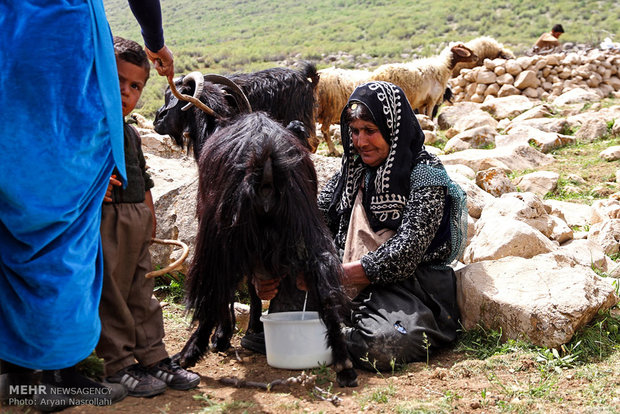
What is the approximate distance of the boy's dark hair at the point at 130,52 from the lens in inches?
105

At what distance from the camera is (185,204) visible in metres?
4.44

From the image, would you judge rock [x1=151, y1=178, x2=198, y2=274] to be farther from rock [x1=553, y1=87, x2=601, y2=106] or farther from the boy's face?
rock [x1=553, y1=87, x2=601, y2=106]

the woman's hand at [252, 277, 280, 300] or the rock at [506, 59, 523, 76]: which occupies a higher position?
the woman's hand at [252, 277, 280, 300]

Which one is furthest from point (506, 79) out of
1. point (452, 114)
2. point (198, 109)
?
point (198, 109)

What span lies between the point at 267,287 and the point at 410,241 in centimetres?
76

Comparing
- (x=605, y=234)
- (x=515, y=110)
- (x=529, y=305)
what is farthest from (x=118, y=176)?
(x=515, y=110)

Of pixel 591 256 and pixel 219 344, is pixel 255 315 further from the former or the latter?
pixel 591 256

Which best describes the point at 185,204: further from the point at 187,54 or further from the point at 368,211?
the point at 187,54

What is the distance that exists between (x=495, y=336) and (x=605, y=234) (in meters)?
2.01

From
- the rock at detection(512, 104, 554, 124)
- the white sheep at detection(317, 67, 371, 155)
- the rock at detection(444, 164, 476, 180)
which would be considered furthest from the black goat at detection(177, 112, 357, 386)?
the rock at detection(512, 104, 554, 124)

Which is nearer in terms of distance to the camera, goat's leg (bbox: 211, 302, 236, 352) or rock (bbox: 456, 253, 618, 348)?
rock (bbox: 456, 253, 618, 348)

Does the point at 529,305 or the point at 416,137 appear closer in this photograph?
the point at 529,305

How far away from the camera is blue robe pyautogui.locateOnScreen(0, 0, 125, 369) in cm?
212

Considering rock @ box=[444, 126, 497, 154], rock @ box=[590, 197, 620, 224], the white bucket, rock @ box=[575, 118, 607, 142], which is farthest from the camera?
rock @ box=[444, 126, 497, 154]
